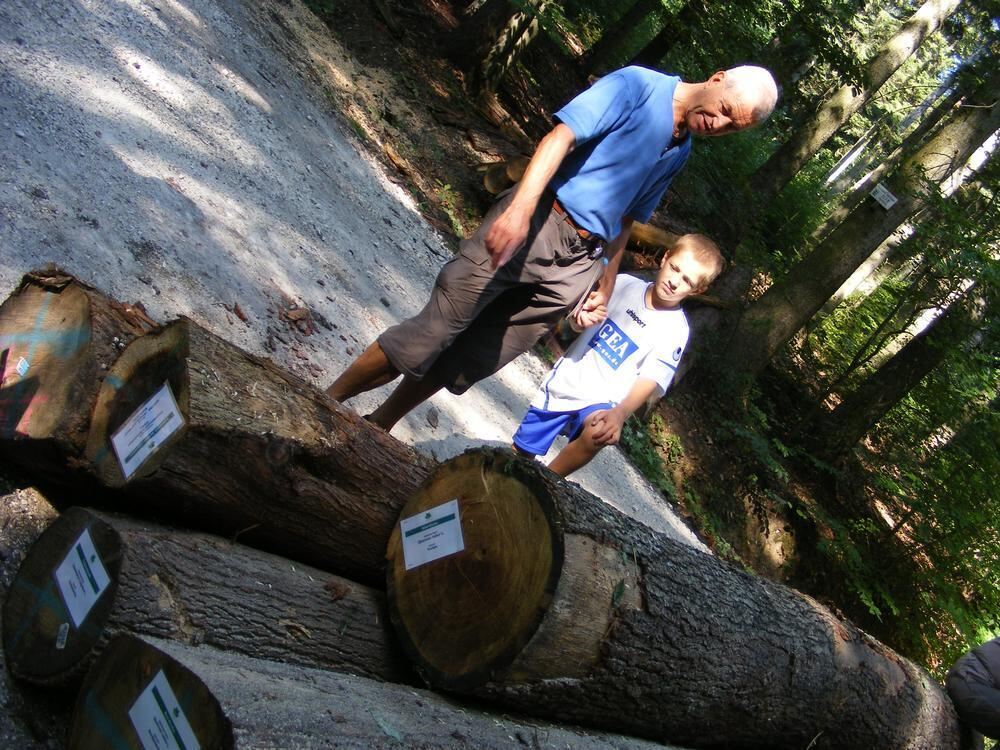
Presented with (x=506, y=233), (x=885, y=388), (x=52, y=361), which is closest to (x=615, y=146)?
(x=506, y=233)

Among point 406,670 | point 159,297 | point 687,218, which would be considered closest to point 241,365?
point 406,670

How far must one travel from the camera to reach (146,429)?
2.32 m

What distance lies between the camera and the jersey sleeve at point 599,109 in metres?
3.05

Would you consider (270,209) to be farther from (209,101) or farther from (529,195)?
(529,195)

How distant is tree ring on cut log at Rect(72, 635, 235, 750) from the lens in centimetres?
166

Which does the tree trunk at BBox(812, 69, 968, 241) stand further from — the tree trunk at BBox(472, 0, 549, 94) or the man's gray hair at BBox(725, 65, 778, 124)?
the man's gray hair at BBox(725, 65, 778, 124)

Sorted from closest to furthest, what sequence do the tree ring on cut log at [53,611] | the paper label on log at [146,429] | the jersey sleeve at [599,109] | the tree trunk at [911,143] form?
the tree ring on cut log at [53,611] < the paper label on log at [146,429] < the jersey sleeve at [599,109] < the tree trunk at [911,143]

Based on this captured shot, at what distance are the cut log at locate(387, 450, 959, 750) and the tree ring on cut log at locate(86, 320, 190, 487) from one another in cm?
89

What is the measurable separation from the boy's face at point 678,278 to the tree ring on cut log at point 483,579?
1.62m

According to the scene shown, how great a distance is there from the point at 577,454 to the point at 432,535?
137 cm

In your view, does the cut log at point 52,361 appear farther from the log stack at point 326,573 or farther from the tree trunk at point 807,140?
the tree trunk at point 807,140

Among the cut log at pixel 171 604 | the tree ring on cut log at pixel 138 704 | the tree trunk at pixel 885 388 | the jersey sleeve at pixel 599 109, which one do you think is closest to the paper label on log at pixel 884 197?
the tree trunk at pixel 885 388

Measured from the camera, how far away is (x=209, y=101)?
5.82m

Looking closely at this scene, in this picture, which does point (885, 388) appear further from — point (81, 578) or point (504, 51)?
point (81, 578)
